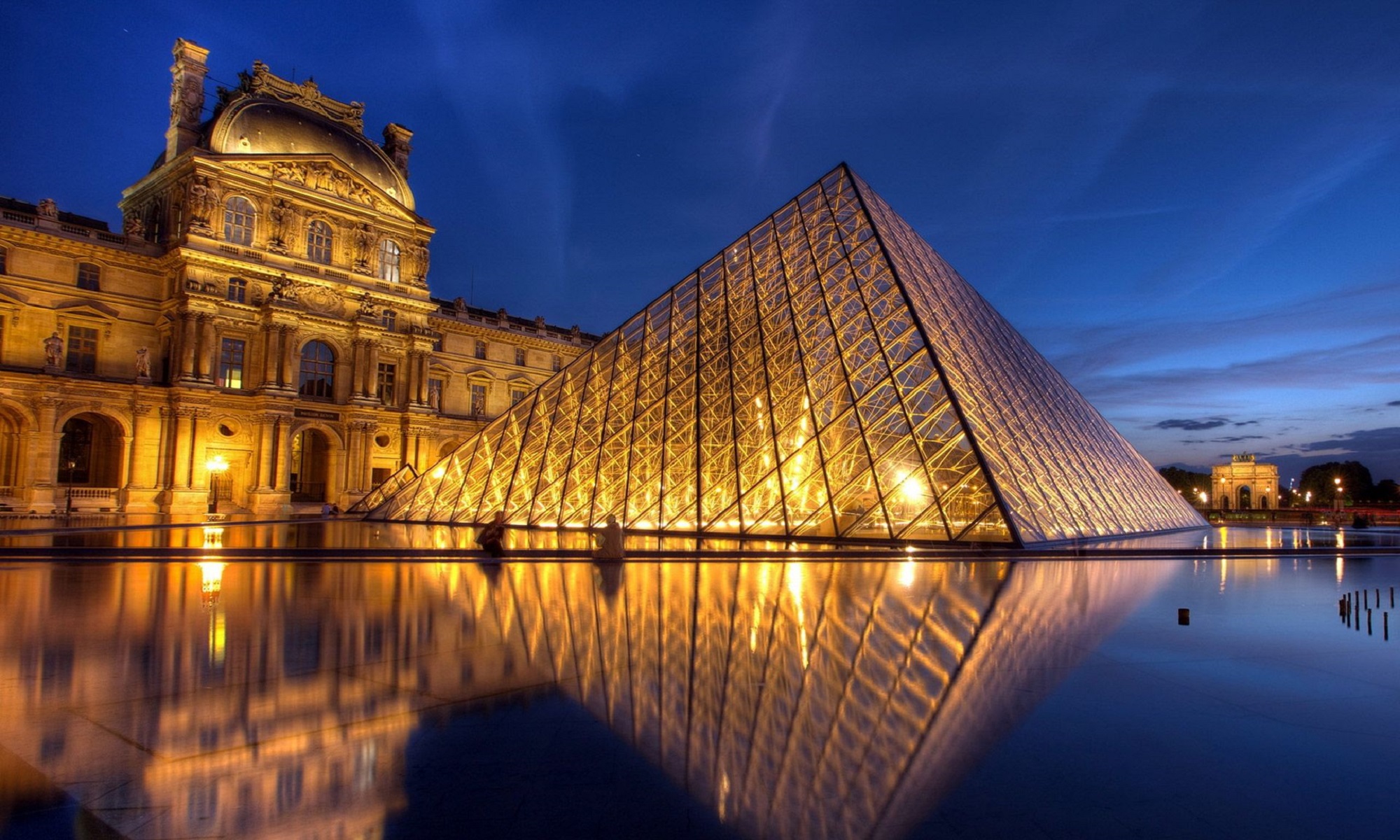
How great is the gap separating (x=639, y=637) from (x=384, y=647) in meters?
2.13

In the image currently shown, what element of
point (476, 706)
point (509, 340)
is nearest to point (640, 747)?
point (476, 706)

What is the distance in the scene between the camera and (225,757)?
3.91 metres

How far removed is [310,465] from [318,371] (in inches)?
215

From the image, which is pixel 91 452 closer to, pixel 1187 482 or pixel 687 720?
pixel 687 720

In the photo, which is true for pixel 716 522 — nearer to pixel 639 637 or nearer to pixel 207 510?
pixel 639 637

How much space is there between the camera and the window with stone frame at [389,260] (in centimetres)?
4650

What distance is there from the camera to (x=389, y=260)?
154 feet

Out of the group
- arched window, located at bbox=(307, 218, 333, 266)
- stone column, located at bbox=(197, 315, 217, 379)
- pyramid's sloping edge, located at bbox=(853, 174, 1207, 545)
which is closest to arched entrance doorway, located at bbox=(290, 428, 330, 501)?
stone column, located at bbox=(197, 315, 217, 379)

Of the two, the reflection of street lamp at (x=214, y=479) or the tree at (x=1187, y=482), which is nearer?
the reflection of street lamp at (x=214, y=479)

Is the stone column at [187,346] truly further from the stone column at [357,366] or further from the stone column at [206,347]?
the stone column at [357,366]

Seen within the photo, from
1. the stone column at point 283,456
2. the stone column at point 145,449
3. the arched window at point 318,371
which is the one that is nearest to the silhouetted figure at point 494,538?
the stone column at point 283,456

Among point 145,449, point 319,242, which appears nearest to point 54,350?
point 145,449

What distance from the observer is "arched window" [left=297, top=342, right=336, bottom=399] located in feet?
143

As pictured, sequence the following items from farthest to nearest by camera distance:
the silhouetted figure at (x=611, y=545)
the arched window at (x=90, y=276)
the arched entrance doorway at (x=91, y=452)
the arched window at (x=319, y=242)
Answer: the arched window at (x=319, y=242) < the arched window at (x=90, y=276) < the arched entrance doorway at (x=91, y=452) < the silhouetted figure at (x=611, y=545)
